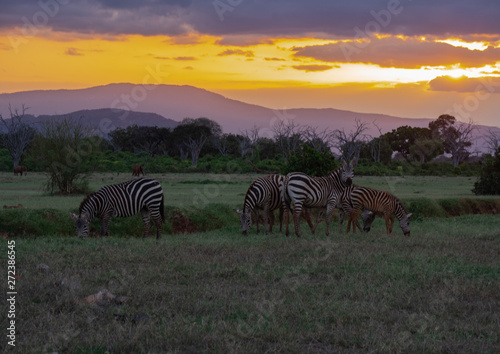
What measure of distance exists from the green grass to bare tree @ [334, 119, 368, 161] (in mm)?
54871

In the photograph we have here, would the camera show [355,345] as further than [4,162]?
No

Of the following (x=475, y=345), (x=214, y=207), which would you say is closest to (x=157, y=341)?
(x=475, y=345)

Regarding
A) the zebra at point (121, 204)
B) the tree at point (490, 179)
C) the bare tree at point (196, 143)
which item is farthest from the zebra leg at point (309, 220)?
the bare tree at point (196, 143)

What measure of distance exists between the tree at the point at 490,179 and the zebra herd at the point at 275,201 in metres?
17.0

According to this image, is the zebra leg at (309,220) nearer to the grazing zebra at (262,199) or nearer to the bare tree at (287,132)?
the grazing zebra at (262,199)

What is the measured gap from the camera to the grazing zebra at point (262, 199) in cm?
1683

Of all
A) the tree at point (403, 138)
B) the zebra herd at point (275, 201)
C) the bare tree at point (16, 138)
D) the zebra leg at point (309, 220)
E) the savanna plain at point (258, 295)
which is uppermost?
the tree at point (403, 138)

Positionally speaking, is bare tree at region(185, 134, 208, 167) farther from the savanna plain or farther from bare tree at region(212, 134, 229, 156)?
the savanna plain

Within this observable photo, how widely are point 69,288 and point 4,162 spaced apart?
187 ft

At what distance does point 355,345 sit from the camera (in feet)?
21.7

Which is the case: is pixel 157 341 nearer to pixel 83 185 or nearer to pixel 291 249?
pixel 291 249

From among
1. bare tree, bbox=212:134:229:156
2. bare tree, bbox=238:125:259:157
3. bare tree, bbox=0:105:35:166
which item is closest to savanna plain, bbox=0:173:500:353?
bare tree, bbox=0:105:35:166

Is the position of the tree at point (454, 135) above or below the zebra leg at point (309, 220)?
above

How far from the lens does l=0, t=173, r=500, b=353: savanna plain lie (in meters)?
6.65
